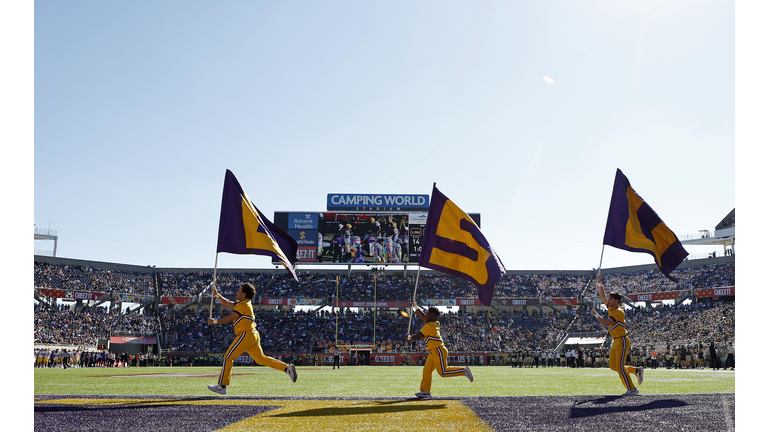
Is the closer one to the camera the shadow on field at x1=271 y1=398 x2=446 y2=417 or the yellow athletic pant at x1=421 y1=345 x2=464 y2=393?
the shadow on field at x1=271 y1=398 x2=446 y2=417

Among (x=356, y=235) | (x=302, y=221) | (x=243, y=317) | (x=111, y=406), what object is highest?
(x=302, y=221)

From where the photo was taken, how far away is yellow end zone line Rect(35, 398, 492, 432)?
20.7 feet

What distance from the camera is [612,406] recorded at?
27.5ft

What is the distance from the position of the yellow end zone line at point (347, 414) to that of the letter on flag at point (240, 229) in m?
2.94

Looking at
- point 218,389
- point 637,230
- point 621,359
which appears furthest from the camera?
point 637,230

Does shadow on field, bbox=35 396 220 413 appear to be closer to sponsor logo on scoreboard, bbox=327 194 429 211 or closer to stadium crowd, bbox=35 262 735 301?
sponsor logo on scoreboard, bbox=327 194 429 211

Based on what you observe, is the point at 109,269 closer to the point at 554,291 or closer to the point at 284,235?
the point at 554,291

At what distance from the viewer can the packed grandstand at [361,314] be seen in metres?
45.7

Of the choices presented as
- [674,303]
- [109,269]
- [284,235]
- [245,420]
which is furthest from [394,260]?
[245,420]

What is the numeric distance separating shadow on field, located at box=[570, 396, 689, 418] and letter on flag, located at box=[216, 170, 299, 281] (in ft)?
19.0

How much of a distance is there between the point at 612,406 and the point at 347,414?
420 centimetres

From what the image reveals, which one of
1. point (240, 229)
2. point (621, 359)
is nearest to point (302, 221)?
point (240, 229)

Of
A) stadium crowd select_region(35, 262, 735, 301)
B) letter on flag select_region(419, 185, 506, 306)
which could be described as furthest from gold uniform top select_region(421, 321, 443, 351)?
stadium crowd select_region(35, 262, 735, 301)

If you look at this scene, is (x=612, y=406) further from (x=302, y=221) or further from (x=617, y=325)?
(x=302, y=221)
